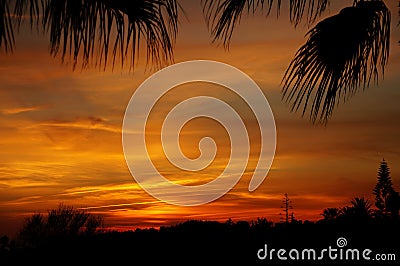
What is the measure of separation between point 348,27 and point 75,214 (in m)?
7.74

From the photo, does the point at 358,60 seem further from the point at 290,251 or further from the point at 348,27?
the point at 290,251

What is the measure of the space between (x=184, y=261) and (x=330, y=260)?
0.98 m

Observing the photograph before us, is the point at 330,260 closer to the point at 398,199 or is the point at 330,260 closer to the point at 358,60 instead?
the point at 358,60

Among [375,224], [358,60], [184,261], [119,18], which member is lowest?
[184,261]

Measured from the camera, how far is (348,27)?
4.38 meters

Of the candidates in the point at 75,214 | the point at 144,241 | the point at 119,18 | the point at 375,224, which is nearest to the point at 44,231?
the point at 75,214

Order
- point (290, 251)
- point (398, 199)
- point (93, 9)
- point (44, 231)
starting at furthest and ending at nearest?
point (44, 231) < point (398, 199) < point (290, 251) < point (93, 9)

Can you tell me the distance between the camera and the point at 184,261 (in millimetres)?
4230

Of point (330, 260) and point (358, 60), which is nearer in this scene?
point (330, 260)

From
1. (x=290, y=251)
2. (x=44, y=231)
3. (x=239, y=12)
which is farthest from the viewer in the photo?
(x=44, y=231)

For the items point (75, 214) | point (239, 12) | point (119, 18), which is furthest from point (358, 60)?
point (75, 214)

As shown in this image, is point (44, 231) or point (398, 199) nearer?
→ point (398, 199)

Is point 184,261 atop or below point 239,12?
below


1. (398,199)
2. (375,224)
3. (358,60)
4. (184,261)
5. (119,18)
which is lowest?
(184,261)
